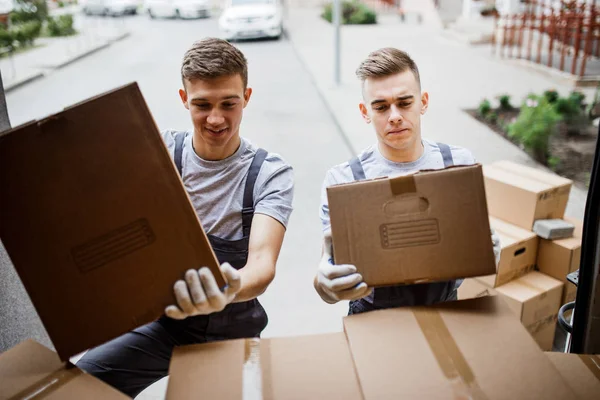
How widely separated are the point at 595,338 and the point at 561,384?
601 mm

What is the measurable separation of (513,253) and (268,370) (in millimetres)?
2010

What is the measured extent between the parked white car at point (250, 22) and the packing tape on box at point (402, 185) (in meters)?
13.8

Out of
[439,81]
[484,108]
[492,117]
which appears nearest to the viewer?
[492,117]

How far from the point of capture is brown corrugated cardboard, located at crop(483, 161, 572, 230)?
291cm

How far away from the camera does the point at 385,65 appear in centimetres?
186

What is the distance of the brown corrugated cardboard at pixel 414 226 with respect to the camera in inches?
53.1

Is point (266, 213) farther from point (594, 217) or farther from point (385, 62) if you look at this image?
point (594, 217)

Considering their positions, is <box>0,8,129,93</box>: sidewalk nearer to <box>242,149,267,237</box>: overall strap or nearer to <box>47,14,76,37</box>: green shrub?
<box>47,14,76,37</box>: green shrub

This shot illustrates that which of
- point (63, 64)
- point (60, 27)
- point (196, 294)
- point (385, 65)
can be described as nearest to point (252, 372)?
point (196, 294)

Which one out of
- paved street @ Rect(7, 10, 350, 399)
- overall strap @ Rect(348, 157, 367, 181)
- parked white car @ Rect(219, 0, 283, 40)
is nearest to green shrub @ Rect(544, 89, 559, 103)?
paved street @ Rect(7, 10, 350, 399)

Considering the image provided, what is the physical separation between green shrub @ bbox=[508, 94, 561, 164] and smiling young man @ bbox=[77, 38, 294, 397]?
4415 millimetres

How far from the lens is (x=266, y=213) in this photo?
1783 mm

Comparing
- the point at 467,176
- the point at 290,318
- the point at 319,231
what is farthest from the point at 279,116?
the point at 467,176

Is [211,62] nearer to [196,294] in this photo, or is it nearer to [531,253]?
[196,294]
